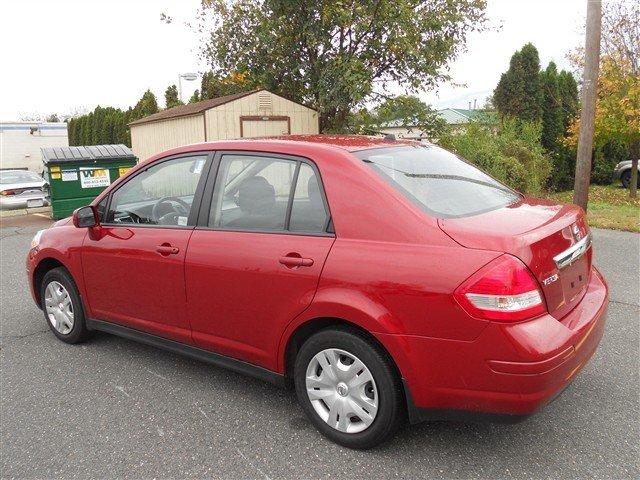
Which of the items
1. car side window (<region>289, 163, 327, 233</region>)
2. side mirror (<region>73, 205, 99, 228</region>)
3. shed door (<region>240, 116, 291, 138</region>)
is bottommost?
side mirror (<region>73, 205, 99, 228</region>)

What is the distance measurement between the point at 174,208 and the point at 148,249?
0.32m

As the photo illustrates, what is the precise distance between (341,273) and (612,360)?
2.36 metres

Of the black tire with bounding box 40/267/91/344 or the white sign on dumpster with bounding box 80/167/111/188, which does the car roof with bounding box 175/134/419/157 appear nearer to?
the black tire with bounding box 40/267/91/344

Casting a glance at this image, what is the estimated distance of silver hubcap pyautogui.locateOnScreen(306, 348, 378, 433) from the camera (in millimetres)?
2621

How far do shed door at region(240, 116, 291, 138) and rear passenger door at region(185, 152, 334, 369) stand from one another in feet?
31.3

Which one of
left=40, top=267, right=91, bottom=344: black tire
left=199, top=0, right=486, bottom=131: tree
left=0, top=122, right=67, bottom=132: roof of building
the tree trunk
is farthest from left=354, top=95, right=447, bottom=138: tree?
left=0, top=122, right=67, bottom=132: roof of building

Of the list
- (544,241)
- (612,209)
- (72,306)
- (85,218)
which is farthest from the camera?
(612,209)

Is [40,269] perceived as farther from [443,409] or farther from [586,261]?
[586,261]

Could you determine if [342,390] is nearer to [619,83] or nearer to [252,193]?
[252,193]

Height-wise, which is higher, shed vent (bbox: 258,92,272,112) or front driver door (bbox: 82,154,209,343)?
shed vent (bbox: 258,92,272,112)

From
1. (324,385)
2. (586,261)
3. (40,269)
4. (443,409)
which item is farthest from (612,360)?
(40,269)

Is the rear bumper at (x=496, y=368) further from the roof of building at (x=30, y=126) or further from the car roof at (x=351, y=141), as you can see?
the roof of building at (x=30, y=126)

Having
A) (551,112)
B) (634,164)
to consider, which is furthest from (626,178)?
(551,112)

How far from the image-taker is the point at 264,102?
12859 mm
